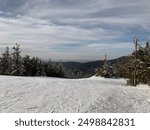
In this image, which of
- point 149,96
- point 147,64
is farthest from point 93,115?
point 147,64

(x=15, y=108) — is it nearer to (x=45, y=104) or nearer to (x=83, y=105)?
(x=45, y=104)

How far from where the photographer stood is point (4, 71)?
79.8 meters

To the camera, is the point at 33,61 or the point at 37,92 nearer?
the point at 37,92

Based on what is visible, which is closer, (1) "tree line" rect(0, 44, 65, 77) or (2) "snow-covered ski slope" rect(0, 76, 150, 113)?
(2) "snow-covered ski slope" rect(0, 76, 150, 113)

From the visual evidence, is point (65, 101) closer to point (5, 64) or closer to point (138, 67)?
point (138, 67)

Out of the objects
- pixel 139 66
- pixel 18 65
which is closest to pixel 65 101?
pixel 139 66

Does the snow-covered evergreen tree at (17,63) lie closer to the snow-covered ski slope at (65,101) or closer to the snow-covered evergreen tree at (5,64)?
the snow-covered evergreen tree at (5,64)

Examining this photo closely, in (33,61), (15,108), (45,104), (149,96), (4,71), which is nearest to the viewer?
(15,108)

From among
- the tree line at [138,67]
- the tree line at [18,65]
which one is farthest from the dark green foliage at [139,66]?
the tree line at [18,65]

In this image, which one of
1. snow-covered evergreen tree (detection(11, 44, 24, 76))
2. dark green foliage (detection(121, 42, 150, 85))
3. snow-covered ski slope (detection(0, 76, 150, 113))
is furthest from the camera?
snow-covered evergreen tree (detection(11, 44, 24, 76))

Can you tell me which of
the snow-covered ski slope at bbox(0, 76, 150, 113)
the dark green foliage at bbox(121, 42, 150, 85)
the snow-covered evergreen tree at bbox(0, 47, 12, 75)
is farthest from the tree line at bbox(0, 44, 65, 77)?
the snow-covered ski slope at bbox(0, 76, 150, 113)

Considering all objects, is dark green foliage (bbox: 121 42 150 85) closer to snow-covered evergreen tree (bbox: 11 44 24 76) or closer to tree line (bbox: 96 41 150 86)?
tree line (bbox: 96 41 150 86)

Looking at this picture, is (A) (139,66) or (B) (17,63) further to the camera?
(B) (17,63)

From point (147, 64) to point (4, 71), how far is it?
48891 mm
